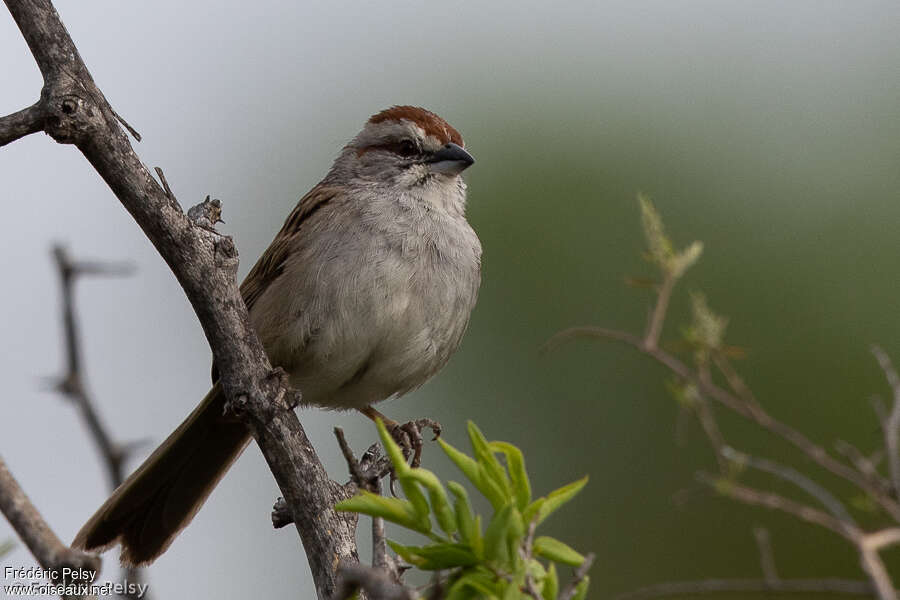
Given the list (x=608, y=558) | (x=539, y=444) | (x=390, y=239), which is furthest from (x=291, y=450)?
(x=539, y=444)

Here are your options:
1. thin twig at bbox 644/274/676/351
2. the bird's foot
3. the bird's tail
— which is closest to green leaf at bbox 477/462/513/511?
thin twig at bbox 644/274/676/351

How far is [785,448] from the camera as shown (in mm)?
6039

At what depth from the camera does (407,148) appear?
528cm

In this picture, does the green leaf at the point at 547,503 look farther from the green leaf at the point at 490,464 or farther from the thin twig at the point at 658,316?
the thin twig at the point at 658,316

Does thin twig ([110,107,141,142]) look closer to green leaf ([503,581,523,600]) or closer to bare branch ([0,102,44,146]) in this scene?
bare branch ([0,102,44,146])

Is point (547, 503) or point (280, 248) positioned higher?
point (547, 503)

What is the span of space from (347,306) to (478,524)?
2.67 m

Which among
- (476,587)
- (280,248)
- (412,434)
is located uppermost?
(476,587)

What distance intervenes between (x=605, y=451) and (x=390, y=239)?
9.00ft

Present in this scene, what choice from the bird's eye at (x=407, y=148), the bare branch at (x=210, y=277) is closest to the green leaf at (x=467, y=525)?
the bare branch at (x=210, y=277)

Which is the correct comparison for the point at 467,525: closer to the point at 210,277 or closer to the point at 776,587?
the point at 776,587

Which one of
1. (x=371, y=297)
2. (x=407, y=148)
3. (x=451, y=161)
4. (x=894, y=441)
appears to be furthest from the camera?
(x=407, y=148)

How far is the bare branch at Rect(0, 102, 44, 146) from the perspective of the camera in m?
2.74

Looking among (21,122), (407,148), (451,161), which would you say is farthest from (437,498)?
(407,148)
